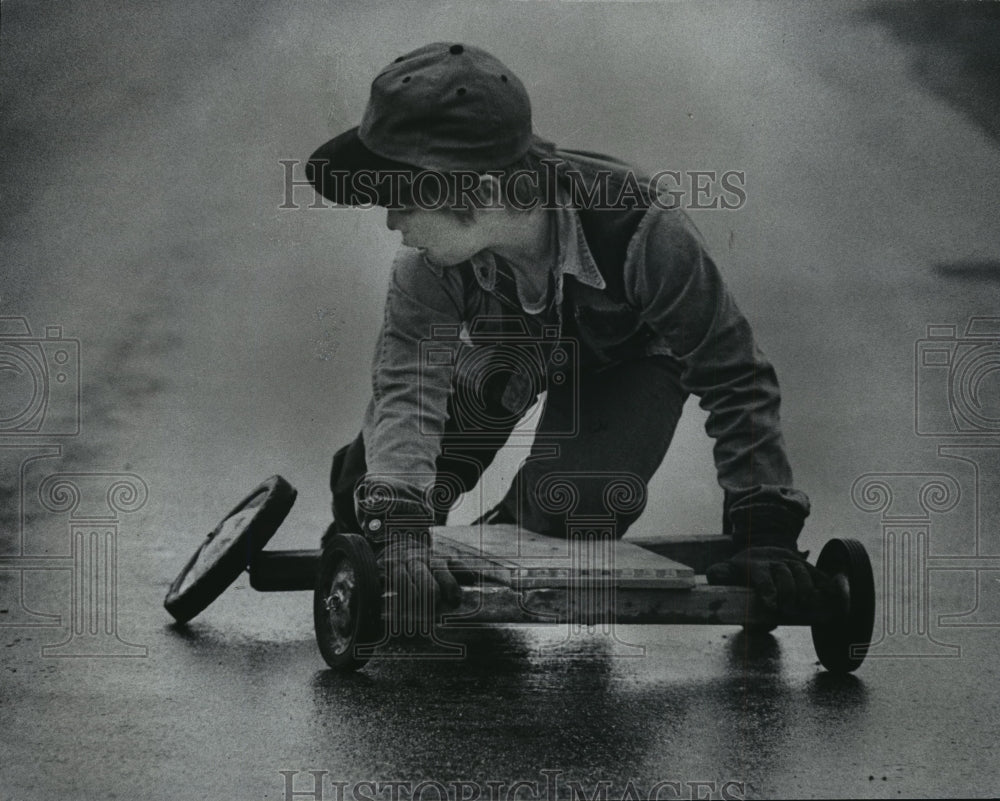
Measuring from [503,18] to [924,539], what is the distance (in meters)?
1.72

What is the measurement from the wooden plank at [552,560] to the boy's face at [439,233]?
2.22ft

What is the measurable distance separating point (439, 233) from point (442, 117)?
0.31m

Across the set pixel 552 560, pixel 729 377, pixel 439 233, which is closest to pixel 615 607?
pixel 552 560

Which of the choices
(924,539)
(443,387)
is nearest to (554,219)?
(443,387)

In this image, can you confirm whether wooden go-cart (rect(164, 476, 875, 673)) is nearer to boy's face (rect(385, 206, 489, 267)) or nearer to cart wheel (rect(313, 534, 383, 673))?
cart wheel (rect(313, 534, 383, 673))

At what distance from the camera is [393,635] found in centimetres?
267

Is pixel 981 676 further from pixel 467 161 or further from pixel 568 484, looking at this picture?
pixel 467 161

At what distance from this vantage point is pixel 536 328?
317 cm
